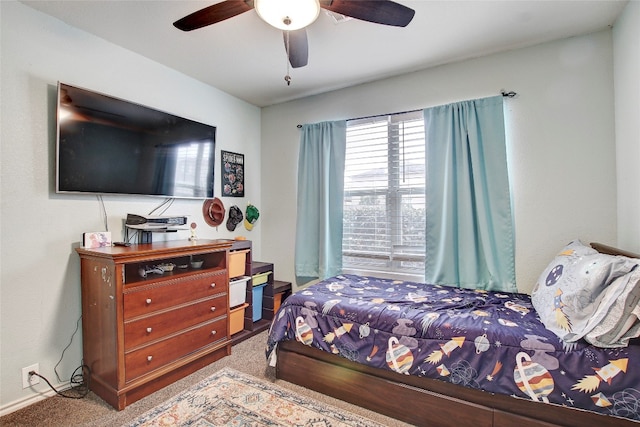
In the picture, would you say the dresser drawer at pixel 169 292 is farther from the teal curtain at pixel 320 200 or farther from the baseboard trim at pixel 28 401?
the teal curtain at pixel 320 200

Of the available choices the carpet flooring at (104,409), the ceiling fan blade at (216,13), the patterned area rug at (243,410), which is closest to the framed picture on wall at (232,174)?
the ceiling fan blade at (216,13)

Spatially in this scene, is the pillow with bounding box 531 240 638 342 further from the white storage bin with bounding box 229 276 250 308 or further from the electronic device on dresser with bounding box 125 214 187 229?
the electronic device on dresser with bounding box 125 214 187 229

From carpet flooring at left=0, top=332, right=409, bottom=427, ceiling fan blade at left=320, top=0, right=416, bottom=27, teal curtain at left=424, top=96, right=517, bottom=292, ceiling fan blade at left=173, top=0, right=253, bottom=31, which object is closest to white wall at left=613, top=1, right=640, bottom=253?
teal curtain at left=424, top=96, right=517, bottom=292

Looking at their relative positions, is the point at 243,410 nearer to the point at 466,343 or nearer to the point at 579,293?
the point at 466,343

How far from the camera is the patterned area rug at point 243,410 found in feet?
5.70

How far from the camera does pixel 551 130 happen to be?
2.41m

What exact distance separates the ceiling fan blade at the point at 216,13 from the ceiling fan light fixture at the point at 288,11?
0.11m

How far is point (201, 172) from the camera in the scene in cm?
299

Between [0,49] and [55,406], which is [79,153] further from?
[55,406]

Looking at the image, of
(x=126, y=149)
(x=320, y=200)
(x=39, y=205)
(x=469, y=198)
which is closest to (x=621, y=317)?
(x=469, y=198)

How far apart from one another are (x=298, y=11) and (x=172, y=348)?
7.50 ft

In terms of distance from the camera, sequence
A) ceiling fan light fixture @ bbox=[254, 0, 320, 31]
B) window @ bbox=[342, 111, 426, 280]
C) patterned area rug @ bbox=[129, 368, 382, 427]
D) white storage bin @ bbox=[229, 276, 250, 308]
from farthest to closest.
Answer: window @ bbox=[342, 111, 426, 280] < white storage bin @ bbox=[229, 276, 250, 308] < patterned area rug @ bbox=[129, 368, 382, 427] < ceiling fan light fixture @ bbox=[254, 0, 320, 31]

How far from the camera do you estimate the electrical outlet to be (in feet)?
6.28

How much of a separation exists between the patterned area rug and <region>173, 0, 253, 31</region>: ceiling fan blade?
2257mm
